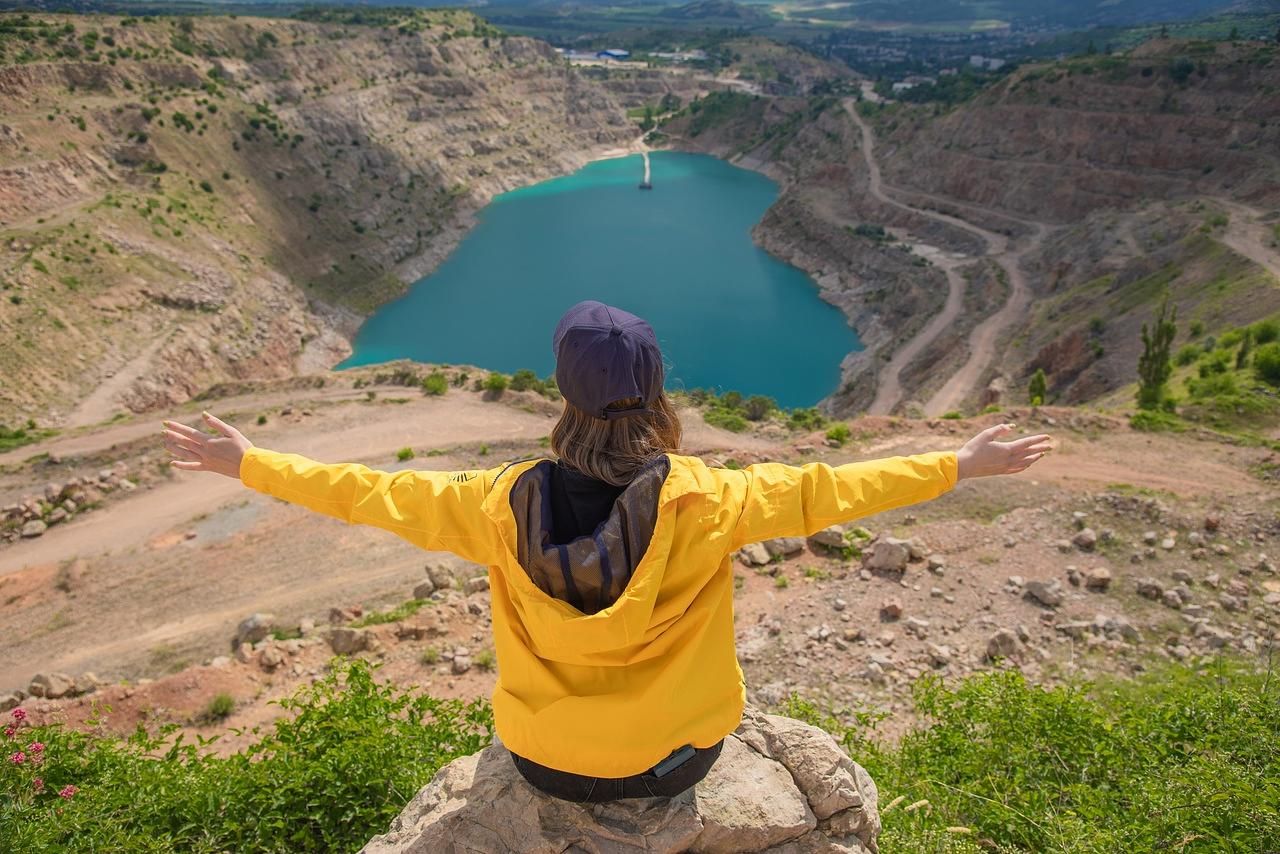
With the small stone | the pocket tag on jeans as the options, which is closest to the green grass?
the pocket tag on jeans

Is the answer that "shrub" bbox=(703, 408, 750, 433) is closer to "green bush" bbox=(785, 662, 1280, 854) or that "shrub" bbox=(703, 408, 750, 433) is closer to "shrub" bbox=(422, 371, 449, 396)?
"shrub" bbox=(422, 371, 449, 396)

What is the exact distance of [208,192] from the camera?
44.9 meters

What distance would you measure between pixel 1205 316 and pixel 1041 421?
14.1m

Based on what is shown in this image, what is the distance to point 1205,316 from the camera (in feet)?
88.1

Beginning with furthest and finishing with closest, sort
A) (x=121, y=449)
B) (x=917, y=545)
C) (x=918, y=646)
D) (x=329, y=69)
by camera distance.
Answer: (x=329, y=69) < (x=121, y=449) < (x=917, y=545) < (x=918, y=646)

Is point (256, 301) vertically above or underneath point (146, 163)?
underneath

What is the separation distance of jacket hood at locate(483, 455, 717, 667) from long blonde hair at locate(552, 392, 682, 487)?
12 cm

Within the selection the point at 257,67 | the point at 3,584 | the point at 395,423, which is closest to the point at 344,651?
the point at 3,584

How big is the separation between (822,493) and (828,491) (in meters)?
0.02

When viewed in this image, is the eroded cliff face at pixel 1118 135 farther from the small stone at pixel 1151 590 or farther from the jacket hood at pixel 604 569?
the jacket hood at pixel 604 569

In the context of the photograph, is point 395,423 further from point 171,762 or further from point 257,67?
point 257,67

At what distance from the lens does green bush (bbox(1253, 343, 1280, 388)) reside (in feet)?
60.4

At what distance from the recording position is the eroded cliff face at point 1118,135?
138 ft

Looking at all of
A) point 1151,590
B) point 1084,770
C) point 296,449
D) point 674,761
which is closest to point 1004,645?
point 1151,590
